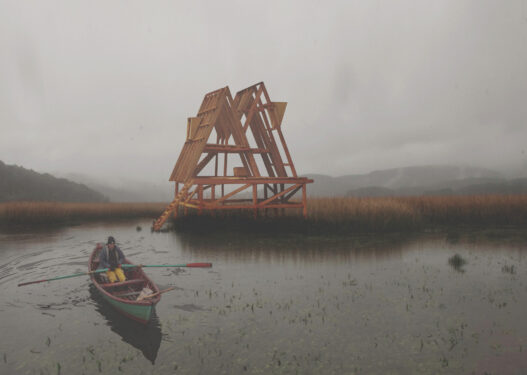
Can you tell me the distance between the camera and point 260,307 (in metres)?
9.36

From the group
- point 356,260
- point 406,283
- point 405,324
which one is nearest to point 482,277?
point 406,283

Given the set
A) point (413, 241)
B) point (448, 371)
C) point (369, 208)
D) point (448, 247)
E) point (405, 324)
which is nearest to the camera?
point (448, 371)

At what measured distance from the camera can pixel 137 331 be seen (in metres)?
8.17

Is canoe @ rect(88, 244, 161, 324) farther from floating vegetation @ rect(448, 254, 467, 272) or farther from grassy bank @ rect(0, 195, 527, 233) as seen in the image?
grassy bank @ rect(0, 195, 527, 233)

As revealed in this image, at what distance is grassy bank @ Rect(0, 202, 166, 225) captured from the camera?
94.0 feet

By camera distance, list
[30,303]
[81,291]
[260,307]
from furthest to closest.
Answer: [81,291] → [30,303] → [260,307]

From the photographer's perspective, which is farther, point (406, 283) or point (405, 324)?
point (406, 283)

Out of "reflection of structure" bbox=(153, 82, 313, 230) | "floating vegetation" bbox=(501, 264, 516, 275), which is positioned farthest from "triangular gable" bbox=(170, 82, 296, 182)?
"floating vegetation" bbox=(501, 264, 516, 275)

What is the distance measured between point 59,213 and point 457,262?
29.4 meters

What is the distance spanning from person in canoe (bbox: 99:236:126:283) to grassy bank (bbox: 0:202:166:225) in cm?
2191

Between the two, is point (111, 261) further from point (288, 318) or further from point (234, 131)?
point (234, 131)

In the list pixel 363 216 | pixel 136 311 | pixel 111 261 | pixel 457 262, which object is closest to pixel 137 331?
pixel 136 311

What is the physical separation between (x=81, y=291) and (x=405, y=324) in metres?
9.13

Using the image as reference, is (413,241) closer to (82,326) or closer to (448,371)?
(448,371)
